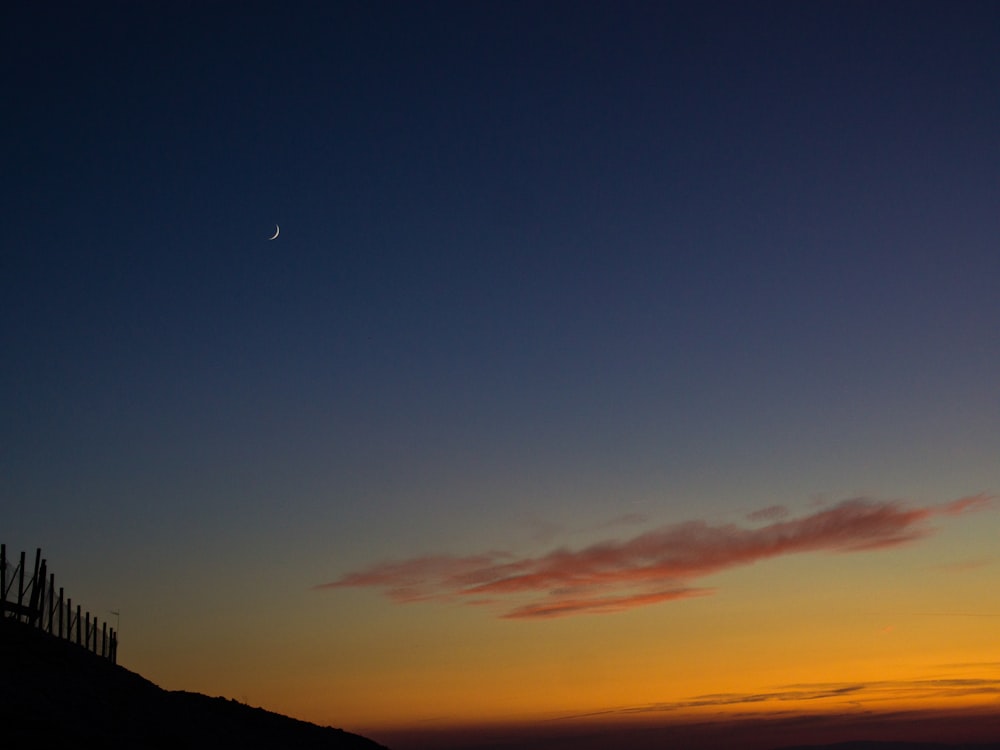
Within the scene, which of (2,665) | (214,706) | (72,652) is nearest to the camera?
(2,665)

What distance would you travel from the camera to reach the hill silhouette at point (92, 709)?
79.6 ft

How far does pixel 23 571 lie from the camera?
34000 mm

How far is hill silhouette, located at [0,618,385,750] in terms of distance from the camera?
24.3m

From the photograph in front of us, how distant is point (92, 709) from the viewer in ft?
90.9

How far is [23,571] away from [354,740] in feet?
63.9

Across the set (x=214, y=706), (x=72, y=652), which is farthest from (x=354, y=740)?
(x=72, y=652)

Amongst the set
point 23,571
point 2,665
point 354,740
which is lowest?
point 354,740

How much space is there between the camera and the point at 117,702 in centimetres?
2981

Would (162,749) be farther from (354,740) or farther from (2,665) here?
(354,740)

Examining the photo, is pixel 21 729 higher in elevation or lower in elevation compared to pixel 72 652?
lower

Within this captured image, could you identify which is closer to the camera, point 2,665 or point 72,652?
point 2,665

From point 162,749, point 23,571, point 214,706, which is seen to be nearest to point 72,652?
point 23,571

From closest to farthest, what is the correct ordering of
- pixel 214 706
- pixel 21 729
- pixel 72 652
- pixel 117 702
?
pixel 21 729 → pixel 117 702 → pixel 72 652 → pixel 214 706

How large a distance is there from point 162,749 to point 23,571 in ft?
33.3
